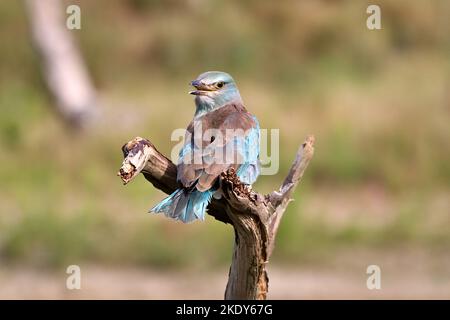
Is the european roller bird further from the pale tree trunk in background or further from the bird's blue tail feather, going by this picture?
the pale tree trunk in background

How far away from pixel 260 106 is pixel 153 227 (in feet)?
8.89

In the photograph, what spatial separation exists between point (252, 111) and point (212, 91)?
787 centimetres

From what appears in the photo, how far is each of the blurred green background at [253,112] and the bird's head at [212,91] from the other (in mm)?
6109

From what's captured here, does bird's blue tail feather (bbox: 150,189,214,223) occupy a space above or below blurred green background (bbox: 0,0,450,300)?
below

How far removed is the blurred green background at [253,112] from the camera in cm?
1307

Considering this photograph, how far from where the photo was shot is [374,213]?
45.7ft

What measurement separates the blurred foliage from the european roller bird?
6.18 meters

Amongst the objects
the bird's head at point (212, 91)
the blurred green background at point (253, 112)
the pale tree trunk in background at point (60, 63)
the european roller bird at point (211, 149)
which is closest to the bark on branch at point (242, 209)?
the european roller bird at point (211, 149)

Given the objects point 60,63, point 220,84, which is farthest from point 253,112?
point 220,84

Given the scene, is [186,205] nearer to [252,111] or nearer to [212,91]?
[212,91]

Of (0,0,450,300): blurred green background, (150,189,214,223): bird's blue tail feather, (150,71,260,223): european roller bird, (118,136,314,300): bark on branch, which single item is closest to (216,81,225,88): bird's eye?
(150,71,260,223): european roller bird

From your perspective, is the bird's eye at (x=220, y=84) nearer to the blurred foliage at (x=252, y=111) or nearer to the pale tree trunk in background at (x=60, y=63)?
the blurred foliage at (x=252, y=111)

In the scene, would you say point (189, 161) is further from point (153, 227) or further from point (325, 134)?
point (325, 134)

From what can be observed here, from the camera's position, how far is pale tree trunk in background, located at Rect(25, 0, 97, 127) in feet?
50.8
